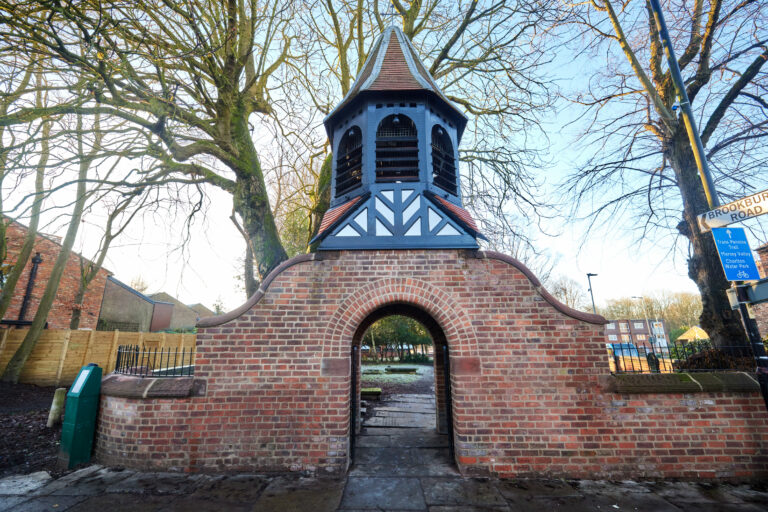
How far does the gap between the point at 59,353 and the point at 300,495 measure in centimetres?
1370

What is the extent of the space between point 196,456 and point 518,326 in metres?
5.14

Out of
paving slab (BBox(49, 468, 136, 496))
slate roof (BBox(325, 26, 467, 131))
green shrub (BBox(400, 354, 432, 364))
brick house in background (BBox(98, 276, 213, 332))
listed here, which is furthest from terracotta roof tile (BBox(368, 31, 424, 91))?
brick house in background (BBox(98, 276, 213, 332))

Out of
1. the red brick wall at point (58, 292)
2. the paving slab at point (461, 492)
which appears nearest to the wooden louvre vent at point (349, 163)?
the paving slab at point (461, 492)

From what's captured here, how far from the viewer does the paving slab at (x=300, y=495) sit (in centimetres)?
375

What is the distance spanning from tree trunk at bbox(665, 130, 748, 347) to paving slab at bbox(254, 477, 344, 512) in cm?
786

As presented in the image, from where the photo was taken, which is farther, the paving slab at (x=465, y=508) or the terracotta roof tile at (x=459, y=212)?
the terracotta roof tile at (x=459, y=212)

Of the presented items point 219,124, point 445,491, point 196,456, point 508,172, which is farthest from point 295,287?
point 508,172

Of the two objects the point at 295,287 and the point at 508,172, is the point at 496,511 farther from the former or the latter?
the point at 508,172

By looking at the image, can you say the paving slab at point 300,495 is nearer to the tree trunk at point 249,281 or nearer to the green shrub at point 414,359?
the tree trunk at point 249,281

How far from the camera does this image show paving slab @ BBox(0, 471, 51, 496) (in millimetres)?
4113

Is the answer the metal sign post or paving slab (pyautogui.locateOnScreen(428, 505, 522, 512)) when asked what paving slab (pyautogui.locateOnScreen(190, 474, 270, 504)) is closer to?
paving slab (pyautogui.locateOnScreen(428, 505, 522, 512))

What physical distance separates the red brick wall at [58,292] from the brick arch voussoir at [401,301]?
1889 centimetres

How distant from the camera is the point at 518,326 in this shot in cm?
507

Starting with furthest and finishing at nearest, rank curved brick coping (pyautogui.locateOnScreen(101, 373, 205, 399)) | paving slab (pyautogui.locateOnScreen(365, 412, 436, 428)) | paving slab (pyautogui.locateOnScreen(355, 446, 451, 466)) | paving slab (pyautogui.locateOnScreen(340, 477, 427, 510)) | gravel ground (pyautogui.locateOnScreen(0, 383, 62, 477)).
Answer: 1. paving slab (pyautogui.locateOnScreen(365, 412, 436, 428))
2. paving slab (pyautogui.locateOnScreen(355, 446, 451, 466))
3. gravel ground (pyautogui.locateOnScreen(0, 383, 62, 477))
4. curved brick coping (pyautogui.locateOnScreen(101, 373, 205, 399))
5. paving slab (pyautogui.locateOnScreen(340, 477, 427, 510))
